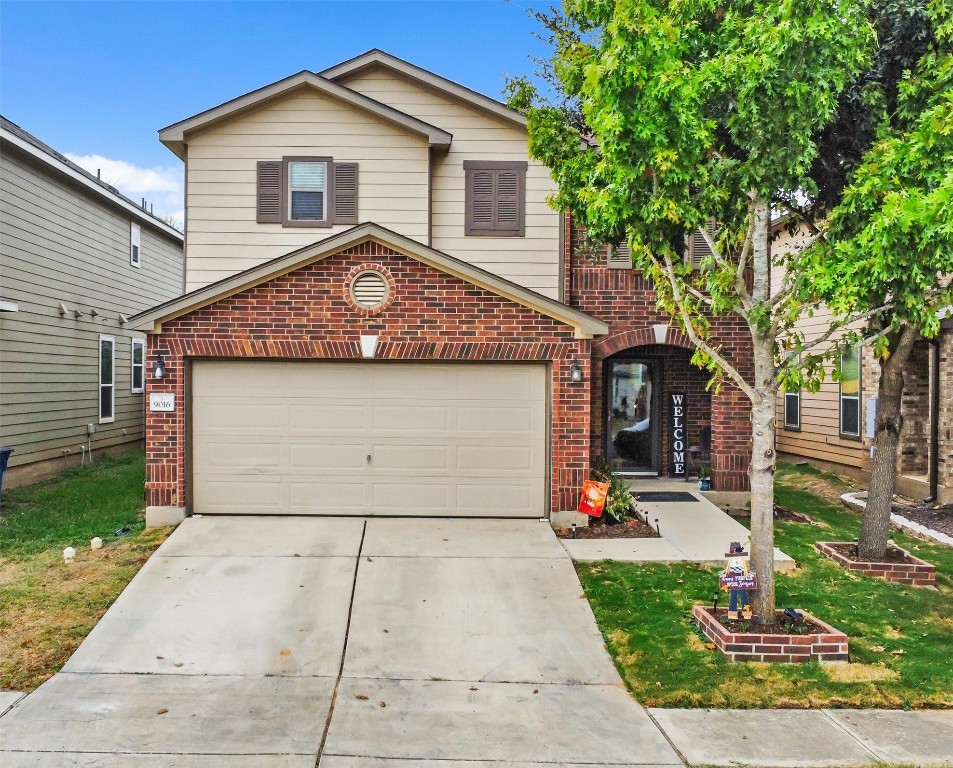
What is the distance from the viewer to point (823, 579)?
24.8 feet

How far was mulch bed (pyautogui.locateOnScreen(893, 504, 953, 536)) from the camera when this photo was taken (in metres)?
9.95

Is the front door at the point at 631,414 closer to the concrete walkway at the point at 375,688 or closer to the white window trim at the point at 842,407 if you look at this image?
the white window trim at the point at 842,407

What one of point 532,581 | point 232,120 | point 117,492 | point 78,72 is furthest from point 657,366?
point 78,72

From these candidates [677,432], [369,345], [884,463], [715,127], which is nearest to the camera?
[715,127]

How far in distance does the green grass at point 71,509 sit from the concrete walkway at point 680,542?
6034mm

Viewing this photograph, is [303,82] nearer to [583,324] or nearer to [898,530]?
[583,324]

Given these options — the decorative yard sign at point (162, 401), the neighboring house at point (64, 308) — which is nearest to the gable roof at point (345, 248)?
the decorative yard sign at point (162, 401)

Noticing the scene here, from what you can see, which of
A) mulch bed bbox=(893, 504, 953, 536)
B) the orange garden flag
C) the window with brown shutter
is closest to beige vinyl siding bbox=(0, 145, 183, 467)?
the window with brown shutter

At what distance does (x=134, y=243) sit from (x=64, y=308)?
400 cm

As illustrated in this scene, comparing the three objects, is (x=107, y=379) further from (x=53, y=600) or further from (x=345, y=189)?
(x=53, y=600)

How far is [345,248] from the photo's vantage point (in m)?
9.00

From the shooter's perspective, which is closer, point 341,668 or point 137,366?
point 341,668

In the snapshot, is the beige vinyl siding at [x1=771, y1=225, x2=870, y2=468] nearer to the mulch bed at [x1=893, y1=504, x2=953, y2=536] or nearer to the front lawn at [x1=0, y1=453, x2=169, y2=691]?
the mulch bed at [x1=893, y1=504, x2=953, y2=536]

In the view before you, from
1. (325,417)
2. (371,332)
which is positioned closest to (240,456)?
(325,417)
